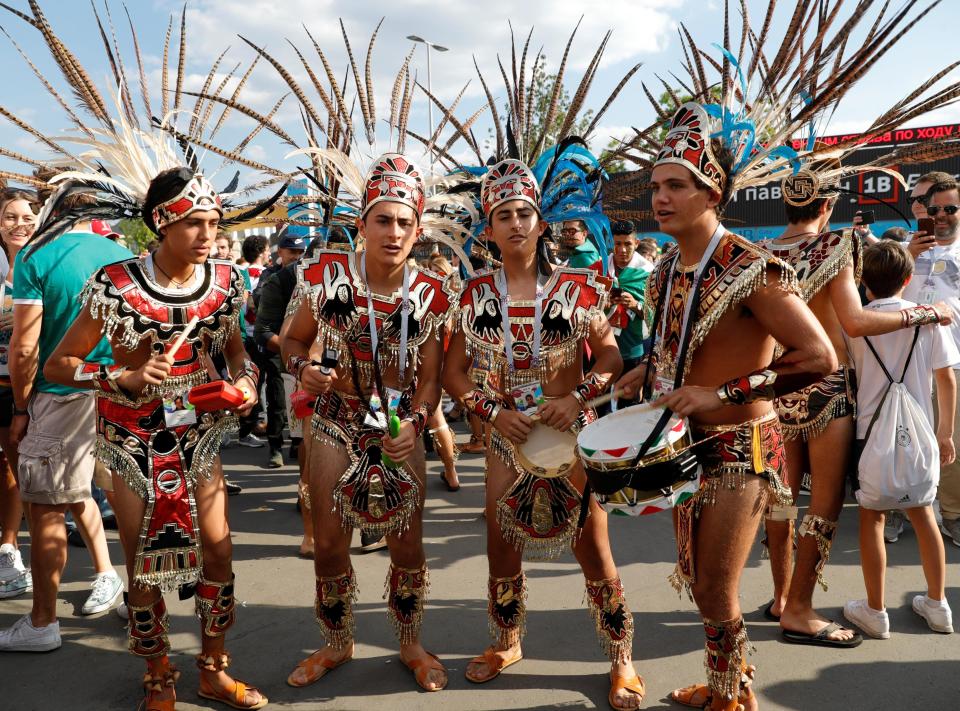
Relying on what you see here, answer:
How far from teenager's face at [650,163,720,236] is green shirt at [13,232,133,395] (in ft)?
8.77

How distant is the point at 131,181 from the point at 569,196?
6.42 ft

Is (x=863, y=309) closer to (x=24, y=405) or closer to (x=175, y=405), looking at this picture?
(x=175, y=405)

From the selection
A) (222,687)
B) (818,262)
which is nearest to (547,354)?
(818,262)

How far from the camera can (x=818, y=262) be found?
10.1 feet

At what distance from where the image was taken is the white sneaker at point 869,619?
3.33m

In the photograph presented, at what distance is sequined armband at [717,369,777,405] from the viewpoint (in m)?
2.23

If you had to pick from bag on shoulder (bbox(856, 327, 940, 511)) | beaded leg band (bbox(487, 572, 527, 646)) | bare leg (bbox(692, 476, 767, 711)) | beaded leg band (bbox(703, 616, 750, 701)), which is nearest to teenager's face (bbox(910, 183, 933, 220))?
bag on shoulder (bbox(856, 327, 940, 511))

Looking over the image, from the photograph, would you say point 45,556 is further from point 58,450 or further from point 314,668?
point 314,668

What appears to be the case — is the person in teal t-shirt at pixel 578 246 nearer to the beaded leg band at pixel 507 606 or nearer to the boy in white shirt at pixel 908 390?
the boy in white shirt at pixel 908 390

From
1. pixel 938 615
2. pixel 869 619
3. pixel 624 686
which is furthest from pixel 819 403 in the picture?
pixel 624 686

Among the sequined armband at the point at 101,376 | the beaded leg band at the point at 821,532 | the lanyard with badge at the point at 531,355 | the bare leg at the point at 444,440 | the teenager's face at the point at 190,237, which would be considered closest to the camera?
the sequined armband at the point at 101,376

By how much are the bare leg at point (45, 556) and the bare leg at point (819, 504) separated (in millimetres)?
3495

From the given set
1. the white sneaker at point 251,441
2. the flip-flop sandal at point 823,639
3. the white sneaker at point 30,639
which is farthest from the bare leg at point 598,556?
the white sneaker at point 251,441

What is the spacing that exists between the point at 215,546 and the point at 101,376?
81cm
